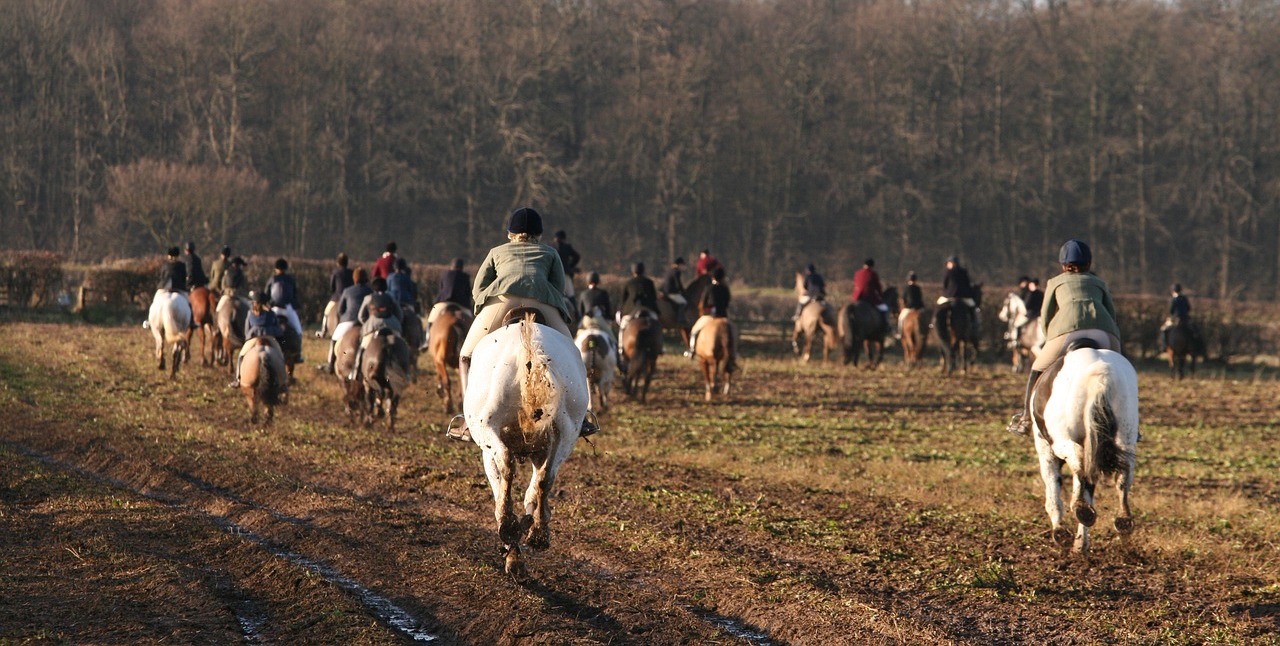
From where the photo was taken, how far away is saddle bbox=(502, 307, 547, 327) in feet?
27.1

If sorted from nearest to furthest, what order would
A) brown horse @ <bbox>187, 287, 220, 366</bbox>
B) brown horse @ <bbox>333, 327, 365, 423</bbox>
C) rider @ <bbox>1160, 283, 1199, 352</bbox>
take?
brown horse @ <bbox>333, 327, 365, 423</bbox>
brown horse @ <bbox>187, 287, 220, 366</bbox>
rider @ <bbox>1160, 283, 1199, 352</bbox>

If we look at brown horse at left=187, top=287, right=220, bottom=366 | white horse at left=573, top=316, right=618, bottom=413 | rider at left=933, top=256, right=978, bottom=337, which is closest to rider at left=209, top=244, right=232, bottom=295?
brown horse at left=187, top=287, right=220, bottom=366

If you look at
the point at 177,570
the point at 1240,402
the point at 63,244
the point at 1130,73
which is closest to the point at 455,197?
the point at 63,244

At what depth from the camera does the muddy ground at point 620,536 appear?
7152 mm

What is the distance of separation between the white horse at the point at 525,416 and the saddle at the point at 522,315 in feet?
0.84

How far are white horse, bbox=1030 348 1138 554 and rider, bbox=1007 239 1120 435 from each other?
18.9 inches

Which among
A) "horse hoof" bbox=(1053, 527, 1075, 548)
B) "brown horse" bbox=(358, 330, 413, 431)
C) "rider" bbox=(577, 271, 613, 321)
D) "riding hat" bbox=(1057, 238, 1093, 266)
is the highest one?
"riding hat" bbox=(1057, 238, 1093, 266)

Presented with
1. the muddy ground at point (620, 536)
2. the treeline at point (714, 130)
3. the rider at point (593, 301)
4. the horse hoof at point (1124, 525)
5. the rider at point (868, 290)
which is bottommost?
the muddy ground at point (620, 536)

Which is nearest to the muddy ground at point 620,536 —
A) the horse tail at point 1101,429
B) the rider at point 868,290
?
the horse tail at point 1101,429

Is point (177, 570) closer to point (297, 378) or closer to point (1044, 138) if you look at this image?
point (297, 378)

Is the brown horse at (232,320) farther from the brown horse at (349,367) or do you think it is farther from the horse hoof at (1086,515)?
the horse hoof at (1086,515)

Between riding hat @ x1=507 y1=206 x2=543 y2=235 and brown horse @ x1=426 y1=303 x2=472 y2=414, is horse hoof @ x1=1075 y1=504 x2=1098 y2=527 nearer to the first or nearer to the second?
riding hat @ x1=507 y1=206 x2=543 y2=235

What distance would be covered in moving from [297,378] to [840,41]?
43.0 meters

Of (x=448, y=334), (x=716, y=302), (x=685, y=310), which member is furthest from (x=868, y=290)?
(x=448, y=334)
